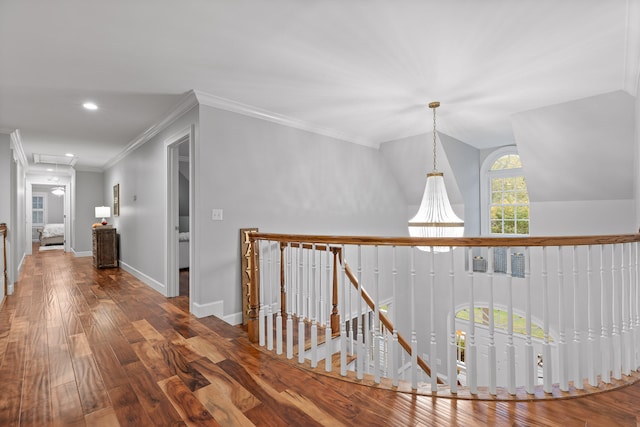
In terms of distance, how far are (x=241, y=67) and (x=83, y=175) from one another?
7076 millimetres

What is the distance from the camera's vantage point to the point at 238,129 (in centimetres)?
343

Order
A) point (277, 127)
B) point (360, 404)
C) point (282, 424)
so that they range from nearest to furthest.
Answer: point (282, 424)
point (360, 404)
point (277, 127)

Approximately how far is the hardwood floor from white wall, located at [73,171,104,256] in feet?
18.4

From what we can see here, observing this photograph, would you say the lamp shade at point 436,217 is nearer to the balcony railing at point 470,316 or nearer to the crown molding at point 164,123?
the balcony railing at point 470,316

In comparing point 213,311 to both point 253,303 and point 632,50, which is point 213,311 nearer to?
point 253,303

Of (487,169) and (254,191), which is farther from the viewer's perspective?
(487,169)

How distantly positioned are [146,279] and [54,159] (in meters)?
4.19

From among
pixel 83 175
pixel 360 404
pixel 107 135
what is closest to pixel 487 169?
pixel 360 404

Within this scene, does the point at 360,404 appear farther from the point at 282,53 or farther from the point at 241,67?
the point at 241,67

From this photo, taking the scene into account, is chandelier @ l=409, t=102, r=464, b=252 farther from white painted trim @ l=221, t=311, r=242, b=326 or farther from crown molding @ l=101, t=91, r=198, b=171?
crown molding @ l=101, t=91, r=198, b=171

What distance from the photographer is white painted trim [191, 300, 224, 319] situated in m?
3.08

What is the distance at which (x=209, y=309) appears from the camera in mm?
3137

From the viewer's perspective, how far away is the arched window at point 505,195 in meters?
5.33

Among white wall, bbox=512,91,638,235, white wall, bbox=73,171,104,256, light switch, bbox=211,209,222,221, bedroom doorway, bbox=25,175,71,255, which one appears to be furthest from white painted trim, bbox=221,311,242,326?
bedroom doorway, bbox=25,175,71,255
